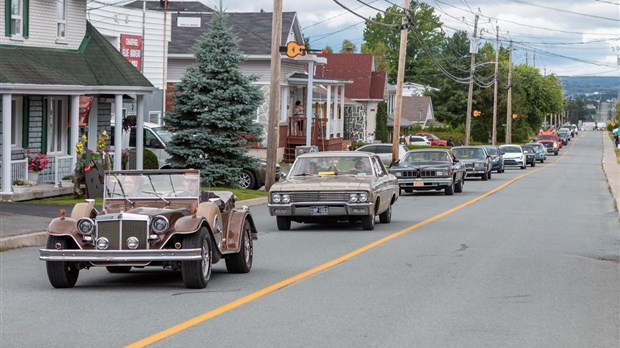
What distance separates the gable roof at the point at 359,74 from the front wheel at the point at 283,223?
6527 cm

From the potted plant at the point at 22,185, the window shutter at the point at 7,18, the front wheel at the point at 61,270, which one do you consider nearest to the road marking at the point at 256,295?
the front wheel at the point at 61,270

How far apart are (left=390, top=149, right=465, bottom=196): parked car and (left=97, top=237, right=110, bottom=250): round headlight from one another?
2210 cm

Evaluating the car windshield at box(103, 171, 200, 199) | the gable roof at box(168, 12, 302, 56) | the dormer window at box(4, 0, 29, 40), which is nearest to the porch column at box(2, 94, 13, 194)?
the dormer window at box(4, 0, 29, 40)

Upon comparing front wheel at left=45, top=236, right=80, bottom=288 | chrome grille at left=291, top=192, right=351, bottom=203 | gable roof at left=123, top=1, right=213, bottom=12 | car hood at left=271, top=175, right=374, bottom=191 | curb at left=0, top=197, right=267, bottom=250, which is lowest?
curb at left=0, top=197, right=267, bottom=250

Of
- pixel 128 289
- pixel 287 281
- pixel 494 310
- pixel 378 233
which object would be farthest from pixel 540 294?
pixel 378 233

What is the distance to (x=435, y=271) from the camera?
14.4 m

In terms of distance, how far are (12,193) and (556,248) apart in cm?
1346

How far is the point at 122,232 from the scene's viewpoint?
39.2 feet

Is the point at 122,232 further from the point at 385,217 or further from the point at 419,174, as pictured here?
the point at 419,174

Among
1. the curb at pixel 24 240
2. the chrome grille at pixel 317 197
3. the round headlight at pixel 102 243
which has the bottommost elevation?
the curb at pixel 24 240

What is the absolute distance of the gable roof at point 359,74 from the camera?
86500mm

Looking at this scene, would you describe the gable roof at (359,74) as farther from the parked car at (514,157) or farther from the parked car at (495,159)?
the parked car at (495,159)

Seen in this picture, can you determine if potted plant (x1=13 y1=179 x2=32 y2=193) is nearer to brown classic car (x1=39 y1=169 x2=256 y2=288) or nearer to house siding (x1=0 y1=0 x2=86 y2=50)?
house siding (x1=0 y1=0 x2=86 y2=50)

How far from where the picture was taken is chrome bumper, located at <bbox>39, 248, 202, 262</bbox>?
11703 millimetres
